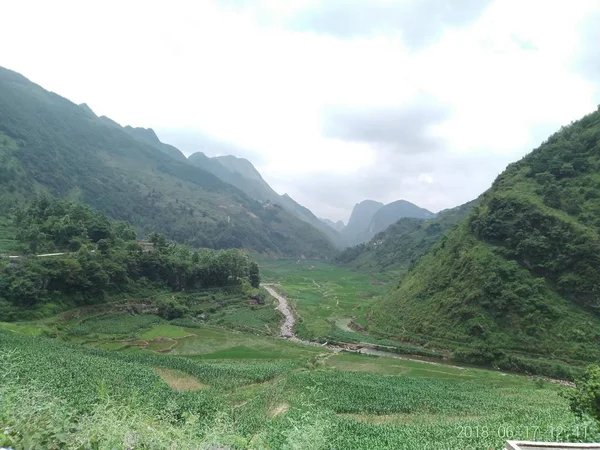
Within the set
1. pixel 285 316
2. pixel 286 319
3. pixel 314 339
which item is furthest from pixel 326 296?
pixel 314 339

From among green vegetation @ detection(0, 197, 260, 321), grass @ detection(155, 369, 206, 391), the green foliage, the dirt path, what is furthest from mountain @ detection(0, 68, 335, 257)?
the green foliage

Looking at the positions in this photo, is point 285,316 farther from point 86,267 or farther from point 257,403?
point 257,403

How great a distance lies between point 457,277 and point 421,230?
335 ft

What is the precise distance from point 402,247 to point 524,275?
9901 centimetres

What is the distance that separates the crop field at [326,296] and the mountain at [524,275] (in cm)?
854

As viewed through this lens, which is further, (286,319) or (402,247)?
(402,247)

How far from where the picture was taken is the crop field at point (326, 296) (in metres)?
61.6

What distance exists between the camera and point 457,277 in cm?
5178

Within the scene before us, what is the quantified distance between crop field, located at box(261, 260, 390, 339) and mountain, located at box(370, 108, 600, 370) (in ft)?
28.0

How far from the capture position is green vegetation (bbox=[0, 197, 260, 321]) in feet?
142

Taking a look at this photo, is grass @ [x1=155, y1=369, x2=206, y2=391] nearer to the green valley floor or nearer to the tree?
the green valley floor

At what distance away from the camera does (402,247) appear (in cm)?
14425

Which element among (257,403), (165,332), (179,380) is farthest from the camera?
(165,332)

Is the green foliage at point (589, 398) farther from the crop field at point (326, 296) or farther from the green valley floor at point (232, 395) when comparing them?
the crop field at point (326, 296)
